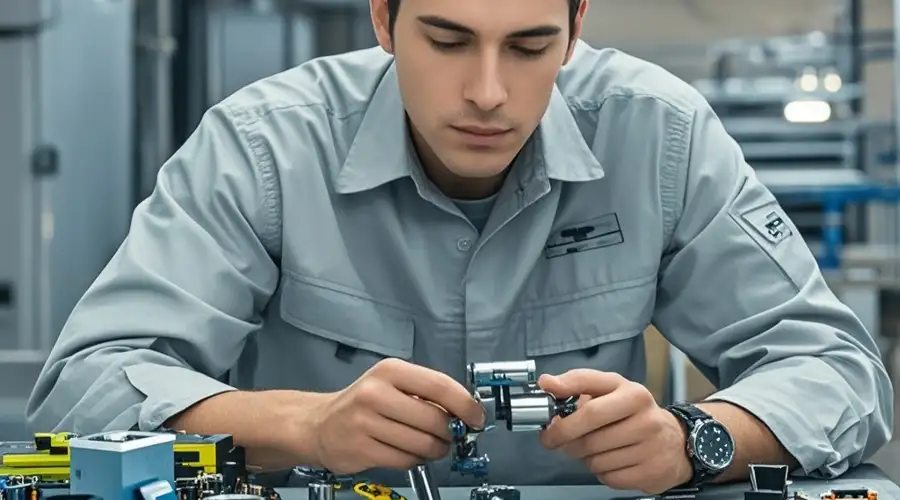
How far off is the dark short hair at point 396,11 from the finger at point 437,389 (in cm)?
48

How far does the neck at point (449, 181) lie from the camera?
1501 millimetres

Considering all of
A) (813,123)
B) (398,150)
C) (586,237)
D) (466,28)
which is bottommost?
(586,237)

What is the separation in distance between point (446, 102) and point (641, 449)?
436 millimetres

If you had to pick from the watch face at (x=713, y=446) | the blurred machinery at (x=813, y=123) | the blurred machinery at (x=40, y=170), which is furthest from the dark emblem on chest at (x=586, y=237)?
the blurred machinery at (x=813, y=123)

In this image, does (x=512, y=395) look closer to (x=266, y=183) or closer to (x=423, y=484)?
(x=423, y=484)

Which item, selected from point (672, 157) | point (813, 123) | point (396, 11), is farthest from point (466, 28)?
point (813, 123)

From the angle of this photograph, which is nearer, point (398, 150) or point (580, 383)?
point (580, 383)

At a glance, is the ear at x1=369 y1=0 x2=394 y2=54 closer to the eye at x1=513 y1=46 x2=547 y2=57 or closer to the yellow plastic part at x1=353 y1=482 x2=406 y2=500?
the eye at x1=513 y1=46 x2=547 y2=57

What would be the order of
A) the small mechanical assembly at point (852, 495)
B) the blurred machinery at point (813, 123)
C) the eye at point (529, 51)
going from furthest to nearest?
1. the blurred machinery at point (813, 123)
2. the eye at point (529, 51)
3. the small mechanical assembly at point (852, 495)

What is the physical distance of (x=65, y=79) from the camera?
3791mm

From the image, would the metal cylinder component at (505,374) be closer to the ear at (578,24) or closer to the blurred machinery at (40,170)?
the ear at (578,24)

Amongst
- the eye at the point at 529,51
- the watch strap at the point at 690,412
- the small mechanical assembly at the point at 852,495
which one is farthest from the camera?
the eye at the point at 529,51

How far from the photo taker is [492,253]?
1457 mm

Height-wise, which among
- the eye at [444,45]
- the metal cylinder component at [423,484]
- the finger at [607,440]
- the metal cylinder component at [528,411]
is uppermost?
the eye at [444,45]
